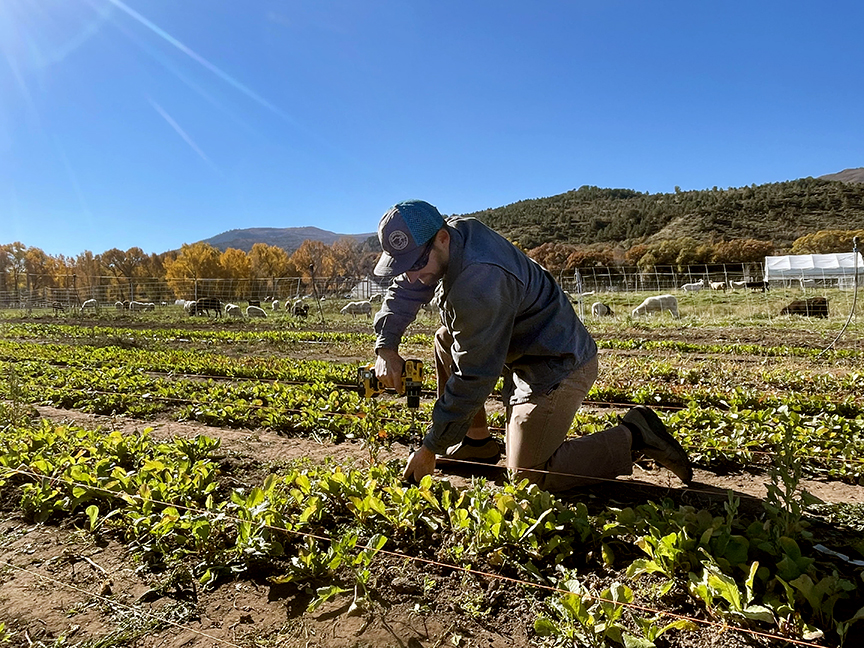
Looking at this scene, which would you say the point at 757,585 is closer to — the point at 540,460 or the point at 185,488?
the point at 540,460

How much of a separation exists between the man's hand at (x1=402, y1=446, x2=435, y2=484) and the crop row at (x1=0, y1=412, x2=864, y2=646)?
0.11 m

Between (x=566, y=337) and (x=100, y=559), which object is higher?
(x=566, y=337)

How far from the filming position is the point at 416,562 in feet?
7.84

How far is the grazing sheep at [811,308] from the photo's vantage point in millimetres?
18359

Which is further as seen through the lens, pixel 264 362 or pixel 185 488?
pixel 264 362

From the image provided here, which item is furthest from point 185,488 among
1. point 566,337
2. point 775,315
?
point 775,315

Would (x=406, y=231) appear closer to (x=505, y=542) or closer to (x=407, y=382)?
(x=407, y=382)

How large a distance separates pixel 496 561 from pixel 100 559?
6.48ft

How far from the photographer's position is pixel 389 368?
3129 millimetres

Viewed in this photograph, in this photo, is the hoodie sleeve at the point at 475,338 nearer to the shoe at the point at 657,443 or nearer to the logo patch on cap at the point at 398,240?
the logo patch on cap at the point at 398,240

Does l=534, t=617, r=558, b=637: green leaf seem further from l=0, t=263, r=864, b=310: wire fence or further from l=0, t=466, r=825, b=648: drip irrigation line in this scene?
l=0, t=263, r=864, b=310: wire fence

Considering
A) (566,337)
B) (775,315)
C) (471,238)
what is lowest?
(775,315)

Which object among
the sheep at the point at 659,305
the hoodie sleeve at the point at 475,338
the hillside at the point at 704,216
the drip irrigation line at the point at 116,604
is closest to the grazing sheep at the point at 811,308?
the sheep at the point at 659,305

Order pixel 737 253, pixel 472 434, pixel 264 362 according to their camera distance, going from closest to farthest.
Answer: pixel 472 434, pixel 264 362, pixel 737 253
